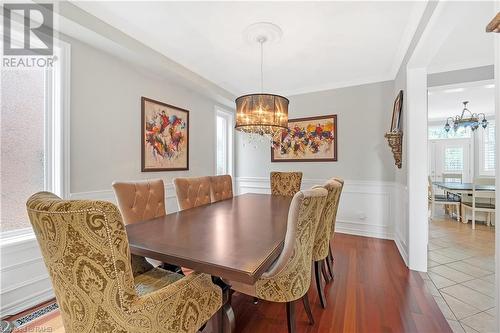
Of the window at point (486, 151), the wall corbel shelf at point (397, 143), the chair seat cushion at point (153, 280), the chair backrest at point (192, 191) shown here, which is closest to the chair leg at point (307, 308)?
the chair seat cushion at point (153, 280)

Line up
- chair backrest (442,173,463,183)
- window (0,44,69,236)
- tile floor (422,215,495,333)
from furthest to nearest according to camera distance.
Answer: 1. chair backrest (442,173,463,183)
2. window (0,44,69,236)
3. tile floor (422,215,495,333)

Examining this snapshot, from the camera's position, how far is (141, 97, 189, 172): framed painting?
2.89 meters

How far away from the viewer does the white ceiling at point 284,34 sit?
1.98m

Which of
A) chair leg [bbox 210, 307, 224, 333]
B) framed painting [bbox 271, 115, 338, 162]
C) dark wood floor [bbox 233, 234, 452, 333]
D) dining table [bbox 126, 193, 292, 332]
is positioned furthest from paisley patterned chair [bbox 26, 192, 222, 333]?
framed painting [bbox 271, 115, 338, 162]

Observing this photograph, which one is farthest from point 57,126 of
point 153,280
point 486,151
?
point 486,151

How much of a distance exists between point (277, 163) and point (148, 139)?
2370 mm

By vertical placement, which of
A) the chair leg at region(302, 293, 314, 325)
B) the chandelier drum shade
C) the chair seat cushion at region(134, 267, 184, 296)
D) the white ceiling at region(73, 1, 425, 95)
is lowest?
the chair leg at region(302, 293, 314, 325)

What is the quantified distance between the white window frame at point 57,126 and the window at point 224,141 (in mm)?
2710

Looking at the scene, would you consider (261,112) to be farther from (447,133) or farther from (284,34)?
(447,133)

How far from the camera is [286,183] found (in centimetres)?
342

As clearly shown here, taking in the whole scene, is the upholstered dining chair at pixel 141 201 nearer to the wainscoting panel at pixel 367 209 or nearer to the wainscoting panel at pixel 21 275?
the wainscoting panel at pixel 21 275
